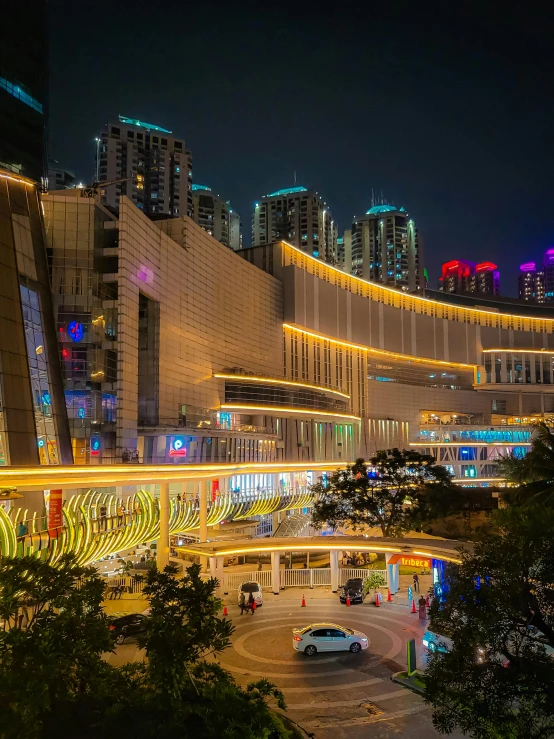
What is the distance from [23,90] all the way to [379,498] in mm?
34128

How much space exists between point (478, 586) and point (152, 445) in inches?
1335

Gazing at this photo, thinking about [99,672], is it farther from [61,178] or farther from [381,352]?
[61,178]

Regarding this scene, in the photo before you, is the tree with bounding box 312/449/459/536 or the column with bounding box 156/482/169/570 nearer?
the column with bounding box 156/482/169/570

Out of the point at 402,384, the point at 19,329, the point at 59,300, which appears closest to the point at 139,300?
the point at 59,300

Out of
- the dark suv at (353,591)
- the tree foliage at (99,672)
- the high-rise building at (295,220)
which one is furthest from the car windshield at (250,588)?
the high-rise building at (295,220)

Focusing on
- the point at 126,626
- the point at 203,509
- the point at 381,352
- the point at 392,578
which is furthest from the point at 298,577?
the point at 381,352

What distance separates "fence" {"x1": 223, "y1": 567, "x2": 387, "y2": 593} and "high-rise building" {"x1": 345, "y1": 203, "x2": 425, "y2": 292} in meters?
122

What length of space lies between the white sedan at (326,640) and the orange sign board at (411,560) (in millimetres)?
5276

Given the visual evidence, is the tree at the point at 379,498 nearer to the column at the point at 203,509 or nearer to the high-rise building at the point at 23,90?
the column at the point at 203,509

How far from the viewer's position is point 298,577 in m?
33.3

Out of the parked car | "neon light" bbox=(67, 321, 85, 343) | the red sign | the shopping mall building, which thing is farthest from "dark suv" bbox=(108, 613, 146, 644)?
"neon light" bbox=(67, 321, 85, 343)

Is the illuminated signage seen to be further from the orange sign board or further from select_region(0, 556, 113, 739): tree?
select_region(0, 556, 113, 739): tree

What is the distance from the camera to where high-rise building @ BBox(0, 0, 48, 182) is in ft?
111

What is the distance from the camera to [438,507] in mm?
44375
